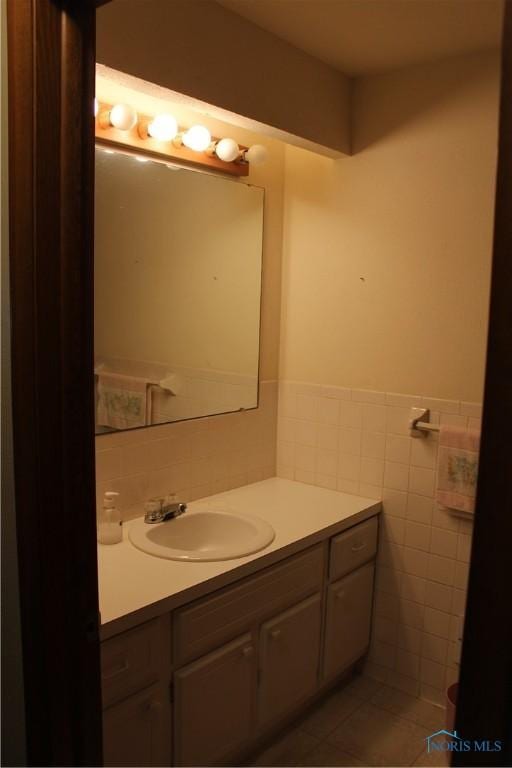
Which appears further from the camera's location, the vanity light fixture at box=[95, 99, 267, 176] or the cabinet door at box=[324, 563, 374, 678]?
the cabinet door at box=[324, 563, 374, 678]

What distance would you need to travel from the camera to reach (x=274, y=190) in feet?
8.25

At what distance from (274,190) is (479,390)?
120 cm

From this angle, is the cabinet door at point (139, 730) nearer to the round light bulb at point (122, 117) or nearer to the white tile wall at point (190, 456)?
the white tile wall at point (190, 456)

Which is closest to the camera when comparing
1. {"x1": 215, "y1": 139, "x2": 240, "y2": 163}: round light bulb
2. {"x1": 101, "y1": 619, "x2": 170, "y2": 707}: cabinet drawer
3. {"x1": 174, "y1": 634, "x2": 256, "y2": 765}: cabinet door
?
{"x1": 101, "y1": 619, "x2": 170, "y2": 707}: cabinet drawer

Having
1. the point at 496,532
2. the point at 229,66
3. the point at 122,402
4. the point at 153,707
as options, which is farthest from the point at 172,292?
the point at 496,532

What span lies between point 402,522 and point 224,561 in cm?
90

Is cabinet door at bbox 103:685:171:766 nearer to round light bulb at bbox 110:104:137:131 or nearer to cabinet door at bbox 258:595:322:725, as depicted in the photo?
cabinet door at bbox 258:595:322:725

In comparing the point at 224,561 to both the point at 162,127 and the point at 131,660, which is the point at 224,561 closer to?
the point at 131,660

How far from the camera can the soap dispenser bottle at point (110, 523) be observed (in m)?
1.84

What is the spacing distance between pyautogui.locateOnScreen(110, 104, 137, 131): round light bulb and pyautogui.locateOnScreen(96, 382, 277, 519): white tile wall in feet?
3.23

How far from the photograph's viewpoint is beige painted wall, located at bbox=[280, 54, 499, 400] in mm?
2076

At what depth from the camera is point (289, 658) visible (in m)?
2.03

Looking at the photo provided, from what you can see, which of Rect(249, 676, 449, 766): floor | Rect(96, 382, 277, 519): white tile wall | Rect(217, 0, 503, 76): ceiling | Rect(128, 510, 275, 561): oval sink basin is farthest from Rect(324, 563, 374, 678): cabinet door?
Rect(217, 0, 503, 76): ceiling

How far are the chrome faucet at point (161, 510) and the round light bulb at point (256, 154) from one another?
4.36 feet
